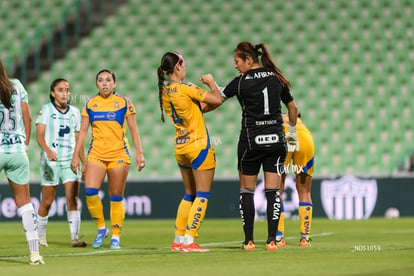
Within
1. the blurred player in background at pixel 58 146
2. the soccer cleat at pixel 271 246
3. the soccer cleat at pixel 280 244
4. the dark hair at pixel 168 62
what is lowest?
the soccer cleat at pixel 280 244

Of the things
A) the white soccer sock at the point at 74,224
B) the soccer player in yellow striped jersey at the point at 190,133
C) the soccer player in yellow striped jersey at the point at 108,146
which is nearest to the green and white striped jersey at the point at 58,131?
the white soccer sock at the point at 74,224

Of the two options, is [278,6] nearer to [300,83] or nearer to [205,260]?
[300,83]

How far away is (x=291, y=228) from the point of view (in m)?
13.9

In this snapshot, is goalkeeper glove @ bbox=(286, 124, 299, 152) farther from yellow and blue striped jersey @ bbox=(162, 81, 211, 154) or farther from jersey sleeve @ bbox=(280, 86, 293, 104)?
yellow and blue striped jersey @ bbox=(162, 81, 211, 154)

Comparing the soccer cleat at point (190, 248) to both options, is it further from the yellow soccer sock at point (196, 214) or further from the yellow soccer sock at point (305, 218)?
the yellow soccer sock at point (305, 218)

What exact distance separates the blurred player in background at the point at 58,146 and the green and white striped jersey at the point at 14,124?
9.33 ft

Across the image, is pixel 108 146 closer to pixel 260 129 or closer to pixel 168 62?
pixel 168 62

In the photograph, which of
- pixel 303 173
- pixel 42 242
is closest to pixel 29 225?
pixel 42 242

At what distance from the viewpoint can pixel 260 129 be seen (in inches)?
349

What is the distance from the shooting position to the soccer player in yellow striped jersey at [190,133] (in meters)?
8.78

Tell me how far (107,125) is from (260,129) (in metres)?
1.82

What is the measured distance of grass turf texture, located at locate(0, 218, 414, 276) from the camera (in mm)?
6988

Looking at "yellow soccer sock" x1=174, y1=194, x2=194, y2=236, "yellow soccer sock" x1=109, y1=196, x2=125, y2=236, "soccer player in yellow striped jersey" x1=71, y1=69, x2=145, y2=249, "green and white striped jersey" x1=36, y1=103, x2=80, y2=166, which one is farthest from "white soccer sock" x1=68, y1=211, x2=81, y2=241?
"yellow soccer sock" x1=174, y1=194, x2=194, y2=236

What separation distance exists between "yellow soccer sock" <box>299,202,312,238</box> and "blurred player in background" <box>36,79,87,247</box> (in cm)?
263
